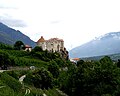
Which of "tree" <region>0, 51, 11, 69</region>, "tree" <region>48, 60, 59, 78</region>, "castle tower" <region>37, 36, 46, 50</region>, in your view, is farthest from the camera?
"castle tower" <region>37, 36, 46, 50</region>

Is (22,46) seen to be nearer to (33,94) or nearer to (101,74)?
(101,74)

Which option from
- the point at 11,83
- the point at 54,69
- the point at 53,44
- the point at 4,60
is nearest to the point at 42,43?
the point at 53,44

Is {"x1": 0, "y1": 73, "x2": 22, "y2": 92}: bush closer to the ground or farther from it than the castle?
closer to the ground

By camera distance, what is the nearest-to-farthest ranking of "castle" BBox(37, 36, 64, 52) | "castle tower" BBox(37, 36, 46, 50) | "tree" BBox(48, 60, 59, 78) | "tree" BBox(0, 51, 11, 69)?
1. "tree" BBox(48, 60, 59, 78)
2. "tree" BBox(0, 51, 11, 69)
3. "castle" BBox(37, 36, 64, 52)
4. "castle tower" BBox(37, 36, 46, 50)

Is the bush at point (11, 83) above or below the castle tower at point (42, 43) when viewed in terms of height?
below

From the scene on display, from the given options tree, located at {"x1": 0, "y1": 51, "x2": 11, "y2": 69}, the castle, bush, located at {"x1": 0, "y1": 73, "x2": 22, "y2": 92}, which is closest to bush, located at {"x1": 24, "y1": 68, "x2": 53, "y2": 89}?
bush, located at {"x1": 0, "y1": 73, "x2": 22, "y2": 92}

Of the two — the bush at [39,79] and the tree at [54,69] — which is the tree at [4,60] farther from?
the bush at [39,79]

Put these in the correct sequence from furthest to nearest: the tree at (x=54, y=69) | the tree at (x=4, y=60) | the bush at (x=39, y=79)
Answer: the tree at (x=4, y=60) → the tree at (x=54, y=69) → the bush at (x=39, y=79)

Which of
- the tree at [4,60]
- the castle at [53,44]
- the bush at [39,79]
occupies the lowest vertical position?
the bush at [39,79]

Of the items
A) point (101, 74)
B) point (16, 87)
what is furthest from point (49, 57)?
point (16, 87)

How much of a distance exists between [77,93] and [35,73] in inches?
377

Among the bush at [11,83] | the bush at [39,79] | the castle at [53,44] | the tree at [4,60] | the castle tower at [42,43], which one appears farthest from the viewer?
the castle tower at [42,43]

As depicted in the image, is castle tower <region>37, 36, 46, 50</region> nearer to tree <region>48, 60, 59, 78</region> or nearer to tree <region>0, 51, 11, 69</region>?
tree <region>0, 51, 11, 69</region>

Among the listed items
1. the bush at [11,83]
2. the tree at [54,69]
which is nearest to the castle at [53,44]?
the tree at [54,69]
